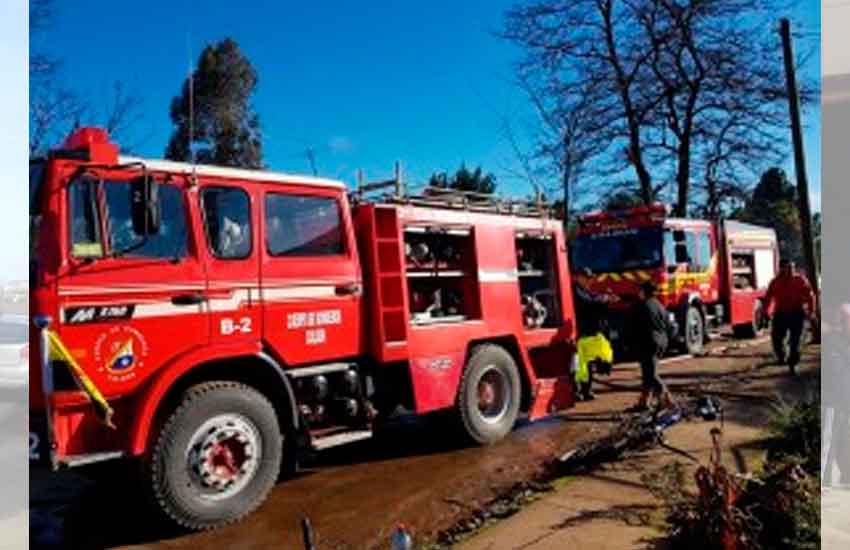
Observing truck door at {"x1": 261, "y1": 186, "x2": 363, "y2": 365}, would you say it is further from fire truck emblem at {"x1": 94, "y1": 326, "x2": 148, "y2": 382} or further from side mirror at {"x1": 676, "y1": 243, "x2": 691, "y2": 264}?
side mirror at {"x1": 676, "y1": 243, "x2": 691, "y2": 264}

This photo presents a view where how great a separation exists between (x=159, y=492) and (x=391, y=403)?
213 cm

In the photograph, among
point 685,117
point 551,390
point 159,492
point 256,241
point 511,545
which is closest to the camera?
point 511,545

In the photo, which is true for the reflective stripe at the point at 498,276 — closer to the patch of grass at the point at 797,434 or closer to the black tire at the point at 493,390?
the black tire at the point at 493,390

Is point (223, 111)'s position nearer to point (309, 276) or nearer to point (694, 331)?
point (309, 276)

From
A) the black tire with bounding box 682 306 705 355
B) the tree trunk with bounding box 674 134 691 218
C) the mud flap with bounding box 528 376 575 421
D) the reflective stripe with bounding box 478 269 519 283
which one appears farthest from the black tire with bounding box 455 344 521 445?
the tree trunk with bounding box 674 134 691 218

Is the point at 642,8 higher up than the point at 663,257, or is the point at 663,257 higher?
the point at 642,8

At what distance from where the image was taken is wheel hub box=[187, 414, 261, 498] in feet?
14.8

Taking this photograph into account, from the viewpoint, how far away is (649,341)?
7488 millimetres

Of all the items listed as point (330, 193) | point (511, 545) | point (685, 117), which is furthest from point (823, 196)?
point (685, 117)

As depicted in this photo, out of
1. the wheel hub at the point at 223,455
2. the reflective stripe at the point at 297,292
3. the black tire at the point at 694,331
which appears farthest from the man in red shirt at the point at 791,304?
the wheel hub at the point at 223,455

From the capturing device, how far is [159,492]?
4.33 meters

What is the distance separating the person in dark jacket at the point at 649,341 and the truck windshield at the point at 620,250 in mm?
4257

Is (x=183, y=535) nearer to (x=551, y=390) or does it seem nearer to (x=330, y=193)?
(x=330, y=193)

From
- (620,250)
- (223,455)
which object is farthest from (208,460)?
(620,250)
